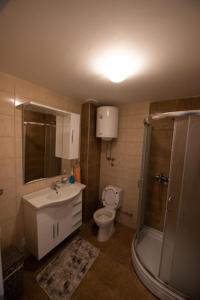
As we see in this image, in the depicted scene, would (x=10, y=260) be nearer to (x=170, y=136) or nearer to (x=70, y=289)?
(x=70, y=289)

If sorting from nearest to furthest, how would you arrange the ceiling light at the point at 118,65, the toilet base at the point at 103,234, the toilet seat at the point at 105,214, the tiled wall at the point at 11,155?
the ceiling light at the point at 118,65 < the tiled wall at the point at 11,155 < the toilet base at the point at 103,234 < the toilet seat at the point at 105,214

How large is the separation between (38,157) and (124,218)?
1932mm

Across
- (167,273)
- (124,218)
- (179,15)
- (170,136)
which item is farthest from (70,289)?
(179,15)

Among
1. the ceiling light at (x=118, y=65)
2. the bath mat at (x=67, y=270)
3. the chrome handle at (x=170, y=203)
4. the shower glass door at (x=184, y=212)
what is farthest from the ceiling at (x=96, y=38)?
the bath mat at (x=67, y=270)

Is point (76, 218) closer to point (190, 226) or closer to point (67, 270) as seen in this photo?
point (67, 270)

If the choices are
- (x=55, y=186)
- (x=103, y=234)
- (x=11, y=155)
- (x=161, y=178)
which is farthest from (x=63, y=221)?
(x=161, y=178)

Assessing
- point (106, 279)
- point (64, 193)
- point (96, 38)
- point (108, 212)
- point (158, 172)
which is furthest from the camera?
point (108, 212)

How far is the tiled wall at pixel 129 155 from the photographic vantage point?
231 centimetres

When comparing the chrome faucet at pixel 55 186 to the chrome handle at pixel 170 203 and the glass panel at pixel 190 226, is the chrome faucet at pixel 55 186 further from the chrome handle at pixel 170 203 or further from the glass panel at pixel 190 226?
the glass panel at pixel 190 226

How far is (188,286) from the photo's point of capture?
1241 mm

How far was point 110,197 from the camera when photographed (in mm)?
2451

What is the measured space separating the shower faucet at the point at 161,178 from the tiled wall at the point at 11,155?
76.6 inches

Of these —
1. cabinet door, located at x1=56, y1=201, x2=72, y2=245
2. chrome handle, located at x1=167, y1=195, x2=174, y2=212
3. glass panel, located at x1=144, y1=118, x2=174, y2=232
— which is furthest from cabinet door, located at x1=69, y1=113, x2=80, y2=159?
chrome handle, located at x1=167, y1=195, x2=174, y2=212

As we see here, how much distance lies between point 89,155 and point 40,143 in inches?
34.8
